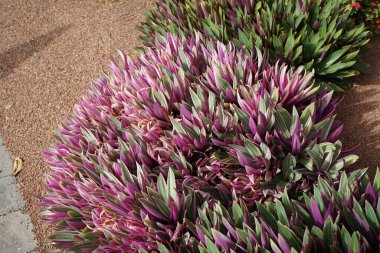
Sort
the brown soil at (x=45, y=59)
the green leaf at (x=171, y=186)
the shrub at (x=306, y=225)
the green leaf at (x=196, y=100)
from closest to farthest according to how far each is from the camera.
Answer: the shrub at (x=306, y=225) < the green leaf at (x=171, y=186) < the green leaf at (x=196, y=100) < the brown soil at (x=45, y=59)

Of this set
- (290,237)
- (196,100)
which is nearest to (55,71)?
(196,100)

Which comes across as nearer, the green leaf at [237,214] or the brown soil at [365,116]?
the green leaf at [237,214]

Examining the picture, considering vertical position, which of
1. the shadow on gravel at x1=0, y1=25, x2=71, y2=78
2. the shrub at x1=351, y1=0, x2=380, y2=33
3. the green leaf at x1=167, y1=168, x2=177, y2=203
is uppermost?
the shadow on gravel at x1=0, y1=25, x2=71, y2=78

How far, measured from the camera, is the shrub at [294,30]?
12.5ft

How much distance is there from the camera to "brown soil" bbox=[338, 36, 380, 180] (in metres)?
3.34

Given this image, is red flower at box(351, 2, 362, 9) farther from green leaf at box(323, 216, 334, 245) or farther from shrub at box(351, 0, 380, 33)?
green leaf at box(323, 216, 334, 245)

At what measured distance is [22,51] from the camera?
5.89 m

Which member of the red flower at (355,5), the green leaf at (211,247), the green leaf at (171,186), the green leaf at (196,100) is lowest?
the red flower at (355,5)

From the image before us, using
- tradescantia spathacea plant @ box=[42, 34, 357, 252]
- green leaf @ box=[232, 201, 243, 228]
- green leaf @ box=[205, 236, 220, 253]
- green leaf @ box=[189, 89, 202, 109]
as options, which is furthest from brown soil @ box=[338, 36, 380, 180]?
green leaf @ box=[205, 236, 220, 253]

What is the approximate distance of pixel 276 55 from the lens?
3822 mm

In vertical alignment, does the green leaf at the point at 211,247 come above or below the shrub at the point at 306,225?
above

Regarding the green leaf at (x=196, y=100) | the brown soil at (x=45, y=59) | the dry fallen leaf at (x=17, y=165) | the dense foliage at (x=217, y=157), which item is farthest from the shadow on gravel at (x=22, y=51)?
the green leaf at (x=196, y=100)

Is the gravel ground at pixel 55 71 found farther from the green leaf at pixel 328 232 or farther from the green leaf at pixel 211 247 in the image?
the green leaf at pixel 211 247

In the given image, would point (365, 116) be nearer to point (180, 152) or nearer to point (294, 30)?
point (294, 30)
